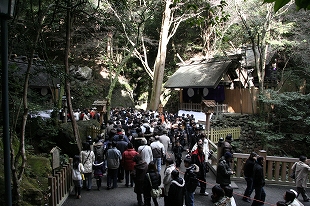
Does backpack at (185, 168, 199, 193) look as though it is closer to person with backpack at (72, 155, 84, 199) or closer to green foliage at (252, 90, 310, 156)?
person with backpack at (72, 155, 84, 199)

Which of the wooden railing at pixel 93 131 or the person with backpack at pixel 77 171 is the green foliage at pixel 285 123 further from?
the person with backpack at pixel 77 171

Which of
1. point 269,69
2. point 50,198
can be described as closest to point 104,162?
point 50,198

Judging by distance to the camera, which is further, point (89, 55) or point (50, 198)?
point (89, 55)

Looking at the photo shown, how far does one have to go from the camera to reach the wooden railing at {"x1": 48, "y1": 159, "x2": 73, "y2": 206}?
5.80 meters

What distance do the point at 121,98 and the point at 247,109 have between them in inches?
556

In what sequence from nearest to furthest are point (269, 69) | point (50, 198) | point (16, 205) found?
point (16, 205), point (50, 198), point (269, 69)

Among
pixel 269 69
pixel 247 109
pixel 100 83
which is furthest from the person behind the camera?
pixel 100 83

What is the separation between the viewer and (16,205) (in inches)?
211

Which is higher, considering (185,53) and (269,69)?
(185,53)

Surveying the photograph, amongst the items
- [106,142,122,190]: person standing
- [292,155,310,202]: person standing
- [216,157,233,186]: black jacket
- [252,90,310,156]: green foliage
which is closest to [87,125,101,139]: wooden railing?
[106,142,122,190]: person standing

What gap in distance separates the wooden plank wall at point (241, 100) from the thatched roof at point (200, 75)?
2.03 meters

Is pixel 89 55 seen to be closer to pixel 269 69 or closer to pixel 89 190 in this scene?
pixel 269 69

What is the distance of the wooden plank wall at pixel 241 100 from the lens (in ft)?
57.3

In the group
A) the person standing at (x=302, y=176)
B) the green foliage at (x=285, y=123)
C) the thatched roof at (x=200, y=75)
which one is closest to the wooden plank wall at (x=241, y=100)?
Result: the green foliage at (x=285, y=123)
